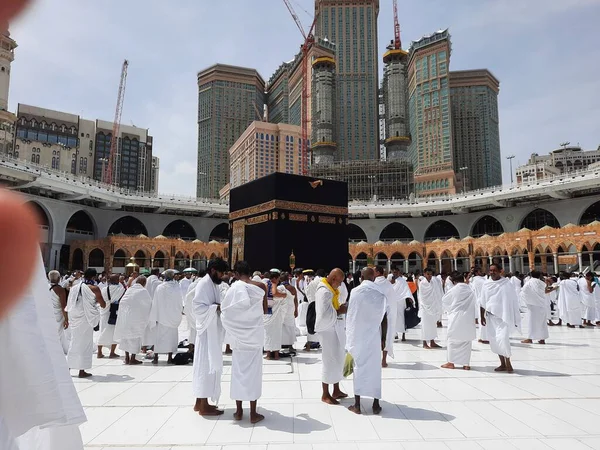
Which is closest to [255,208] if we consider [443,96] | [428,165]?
[428,165]

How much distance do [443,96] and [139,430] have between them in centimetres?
6128

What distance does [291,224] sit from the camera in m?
16.5

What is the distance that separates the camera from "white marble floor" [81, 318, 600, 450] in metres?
2.84

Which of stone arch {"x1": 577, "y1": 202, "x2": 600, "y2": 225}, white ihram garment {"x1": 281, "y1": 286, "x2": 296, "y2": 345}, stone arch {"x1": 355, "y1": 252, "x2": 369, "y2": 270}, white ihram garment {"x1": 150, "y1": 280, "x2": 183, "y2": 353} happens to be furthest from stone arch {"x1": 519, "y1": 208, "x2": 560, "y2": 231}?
white ihram garment {"x1": 150, "y1": 280, "x2": 183, "y2": 353}

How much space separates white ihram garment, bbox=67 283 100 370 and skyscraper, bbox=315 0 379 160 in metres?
64.0

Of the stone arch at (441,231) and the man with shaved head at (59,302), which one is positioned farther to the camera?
the stone arch at (441,231)

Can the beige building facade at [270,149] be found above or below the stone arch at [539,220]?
above

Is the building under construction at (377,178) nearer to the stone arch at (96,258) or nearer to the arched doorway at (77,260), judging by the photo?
the stone arch at (96,258)

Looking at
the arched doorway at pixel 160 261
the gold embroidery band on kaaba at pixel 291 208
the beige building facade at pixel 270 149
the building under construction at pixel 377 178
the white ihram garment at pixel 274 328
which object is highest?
the beige building facade at pixel 270 149

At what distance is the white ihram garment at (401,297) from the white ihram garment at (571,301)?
4.20 m

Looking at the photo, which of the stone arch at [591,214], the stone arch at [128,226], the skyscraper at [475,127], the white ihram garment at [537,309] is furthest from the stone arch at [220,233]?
the skyscraper at [475,127]

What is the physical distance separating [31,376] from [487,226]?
113 feet

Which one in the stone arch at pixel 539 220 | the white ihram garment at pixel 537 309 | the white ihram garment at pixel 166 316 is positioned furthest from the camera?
the stone arch at pixel 539 220

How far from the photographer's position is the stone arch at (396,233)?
114 ft
